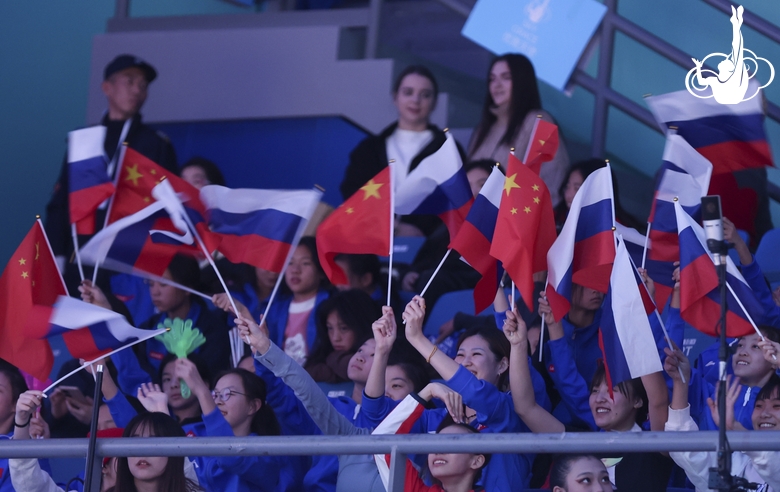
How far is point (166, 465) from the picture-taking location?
4250 millimetres

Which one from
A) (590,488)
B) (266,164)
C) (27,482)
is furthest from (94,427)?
(266,164)

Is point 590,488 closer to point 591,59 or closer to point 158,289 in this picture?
point 158,289

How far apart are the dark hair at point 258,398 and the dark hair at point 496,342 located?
2.47ft

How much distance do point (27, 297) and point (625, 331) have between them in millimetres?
2265

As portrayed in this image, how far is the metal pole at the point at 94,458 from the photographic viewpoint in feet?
11.6

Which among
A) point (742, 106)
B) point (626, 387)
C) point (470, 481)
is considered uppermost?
point (742, 106)

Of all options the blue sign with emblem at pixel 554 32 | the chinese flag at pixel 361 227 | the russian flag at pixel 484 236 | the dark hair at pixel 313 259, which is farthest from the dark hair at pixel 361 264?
the blue sign with emblem at pixel 554 32

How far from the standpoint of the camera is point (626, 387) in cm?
431

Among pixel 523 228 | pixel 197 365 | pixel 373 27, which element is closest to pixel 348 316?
pixel 197 365

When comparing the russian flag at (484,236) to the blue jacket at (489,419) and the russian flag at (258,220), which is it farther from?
the russian flag at (258,220)

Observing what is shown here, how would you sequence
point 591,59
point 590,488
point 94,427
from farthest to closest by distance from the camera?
point 591,59 → point 590,488 → point 94,427

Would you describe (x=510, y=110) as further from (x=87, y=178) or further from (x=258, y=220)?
(x=87, y=178)

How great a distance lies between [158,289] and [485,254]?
184cm

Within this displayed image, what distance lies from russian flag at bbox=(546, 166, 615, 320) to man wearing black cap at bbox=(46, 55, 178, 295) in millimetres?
2979
